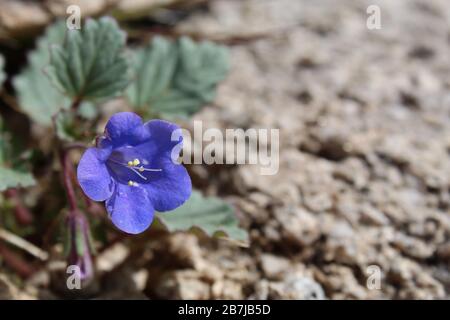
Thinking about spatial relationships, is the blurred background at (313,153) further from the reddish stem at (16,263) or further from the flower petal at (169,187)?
the flower petal at (169,187)

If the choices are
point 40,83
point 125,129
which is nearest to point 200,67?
point 40,83

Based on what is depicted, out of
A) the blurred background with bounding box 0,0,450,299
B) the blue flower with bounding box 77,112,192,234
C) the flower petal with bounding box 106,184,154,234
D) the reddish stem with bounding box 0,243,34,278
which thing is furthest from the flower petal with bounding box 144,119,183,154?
the reddish stem with bounding box 0,243,34,278

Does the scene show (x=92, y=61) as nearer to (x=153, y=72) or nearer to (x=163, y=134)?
(x=153, y=72)

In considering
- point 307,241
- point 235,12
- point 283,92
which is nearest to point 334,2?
point 235,12

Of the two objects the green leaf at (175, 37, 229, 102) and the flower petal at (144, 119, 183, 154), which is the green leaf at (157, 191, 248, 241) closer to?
the flower petal at (144, 119, 183, 154)

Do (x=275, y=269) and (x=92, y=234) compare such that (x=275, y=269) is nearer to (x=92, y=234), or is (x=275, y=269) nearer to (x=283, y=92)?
(x=92, y=234)

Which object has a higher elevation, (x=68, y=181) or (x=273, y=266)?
(x=68, y=181)

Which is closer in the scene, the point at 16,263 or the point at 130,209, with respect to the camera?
the point at 130,209
